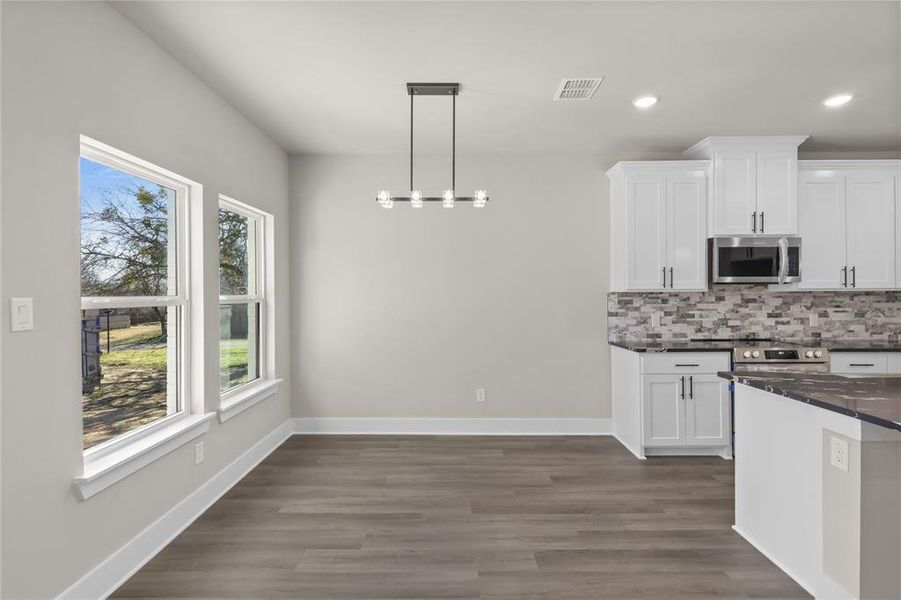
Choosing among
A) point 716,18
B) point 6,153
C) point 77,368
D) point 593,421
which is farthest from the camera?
point 593,421

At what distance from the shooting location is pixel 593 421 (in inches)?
184

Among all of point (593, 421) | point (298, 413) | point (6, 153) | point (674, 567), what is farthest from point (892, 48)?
point (298, 413)

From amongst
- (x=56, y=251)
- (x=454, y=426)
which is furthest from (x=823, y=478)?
(x=56, y=251)

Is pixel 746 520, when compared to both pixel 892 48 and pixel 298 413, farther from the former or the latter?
pixel 298 413

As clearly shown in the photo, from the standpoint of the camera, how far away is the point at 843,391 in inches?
84.0

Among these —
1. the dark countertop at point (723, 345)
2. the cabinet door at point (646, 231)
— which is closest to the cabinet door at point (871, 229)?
the dark countertop at point (723, 345)

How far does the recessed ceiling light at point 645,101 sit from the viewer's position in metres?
3.29

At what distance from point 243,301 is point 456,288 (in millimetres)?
1906

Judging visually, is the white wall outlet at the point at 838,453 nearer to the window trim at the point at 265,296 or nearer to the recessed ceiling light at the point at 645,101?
the recessed ceiling light at the point at 645,101

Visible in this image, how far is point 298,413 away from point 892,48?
16.7ft

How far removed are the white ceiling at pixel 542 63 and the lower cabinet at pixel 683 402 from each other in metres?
1.92

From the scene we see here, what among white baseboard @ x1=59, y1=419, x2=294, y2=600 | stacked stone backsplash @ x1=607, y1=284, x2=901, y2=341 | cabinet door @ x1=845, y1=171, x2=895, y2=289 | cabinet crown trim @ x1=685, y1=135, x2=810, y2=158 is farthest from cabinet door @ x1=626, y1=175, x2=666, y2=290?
white baseboard @ x1=59, y1=419, x2=294, y2=600

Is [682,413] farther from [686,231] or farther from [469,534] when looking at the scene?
[469,534]

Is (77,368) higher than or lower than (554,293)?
lower
